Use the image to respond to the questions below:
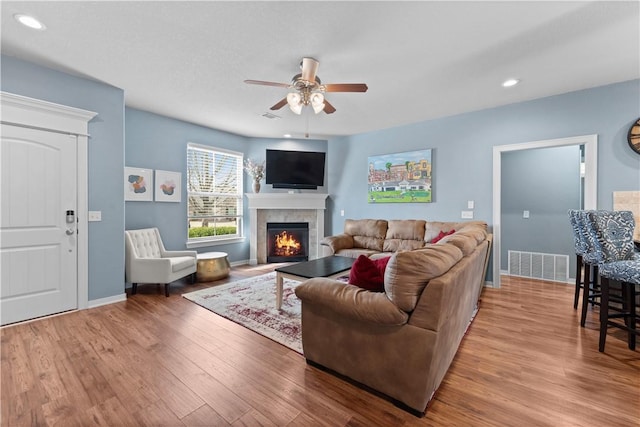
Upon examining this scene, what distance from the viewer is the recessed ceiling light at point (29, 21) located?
2089 mm

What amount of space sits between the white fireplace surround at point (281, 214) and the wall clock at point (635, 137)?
14.7 ft

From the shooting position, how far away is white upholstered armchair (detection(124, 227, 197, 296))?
3.59 meters

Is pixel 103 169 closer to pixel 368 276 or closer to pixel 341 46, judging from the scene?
pixel 341 46

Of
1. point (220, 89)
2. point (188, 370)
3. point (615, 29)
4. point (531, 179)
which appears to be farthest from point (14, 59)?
point (531, 179)

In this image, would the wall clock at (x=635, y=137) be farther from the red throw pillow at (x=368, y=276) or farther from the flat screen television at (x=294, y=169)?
the flat screen television at (x=294, y=169)

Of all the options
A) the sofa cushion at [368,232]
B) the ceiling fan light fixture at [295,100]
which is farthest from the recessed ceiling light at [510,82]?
the sofa cushion at [368,232]

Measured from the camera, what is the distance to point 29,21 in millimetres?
2141

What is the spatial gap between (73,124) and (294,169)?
3.43 metres

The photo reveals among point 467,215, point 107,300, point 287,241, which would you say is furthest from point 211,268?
point 467,215

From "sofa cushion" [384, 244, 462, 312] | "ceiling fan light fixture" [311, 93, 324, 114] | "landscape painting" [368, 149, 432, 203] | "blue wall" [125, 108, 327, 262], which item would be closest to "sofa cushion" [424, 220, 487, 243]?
"landscape painting" [368, 149, 432, 203]

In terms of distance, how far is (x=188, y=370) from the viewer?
6.38 feet

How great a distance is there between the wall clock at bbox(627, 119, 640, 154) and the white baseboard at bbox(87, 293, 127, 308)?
21.1 feet

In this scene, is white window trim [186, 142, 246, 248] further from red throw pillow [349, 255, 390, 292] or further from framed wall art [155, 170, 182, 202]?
red throw pillow [349, 255, 390, 292]

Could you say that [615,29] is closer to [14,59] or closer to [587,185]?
[587,185]
